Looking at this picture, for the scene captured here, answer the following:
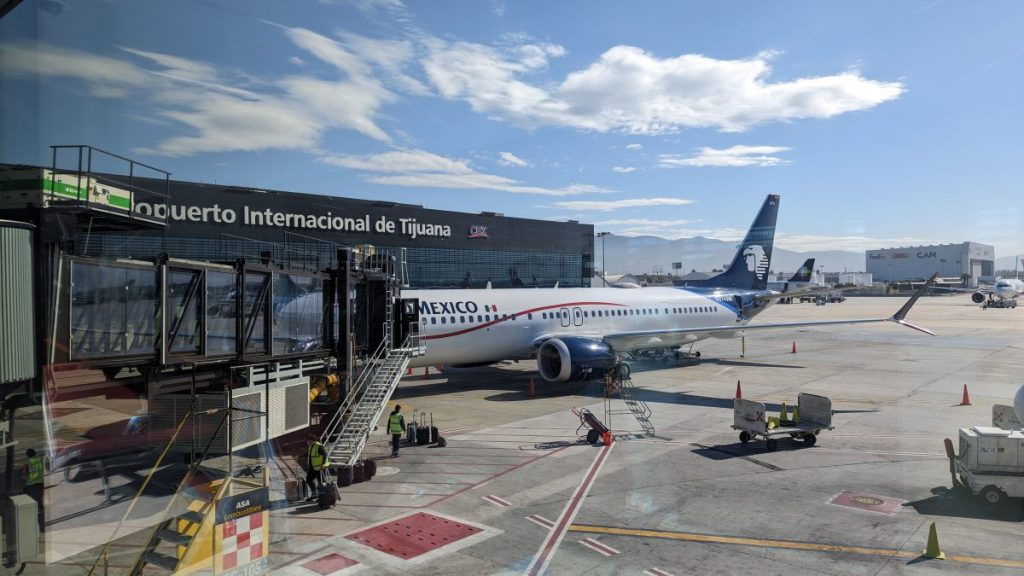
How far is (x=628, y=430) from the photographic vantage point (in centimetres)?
1898

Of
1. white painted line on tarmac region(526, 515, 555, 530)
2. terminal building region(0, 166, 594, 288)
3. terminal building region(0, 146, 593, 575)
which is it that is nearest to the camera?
terminal building region(0, 146, 593, 575)

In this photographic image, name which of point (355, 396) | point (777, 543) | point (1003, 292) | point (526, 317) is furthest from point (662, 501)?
point (1003, 292)

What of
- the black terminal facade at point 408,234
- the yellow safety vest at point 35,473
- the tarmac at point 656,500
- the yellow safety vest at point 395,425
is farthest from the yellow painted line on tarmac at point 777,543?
the yellow safety vest at point 35,473

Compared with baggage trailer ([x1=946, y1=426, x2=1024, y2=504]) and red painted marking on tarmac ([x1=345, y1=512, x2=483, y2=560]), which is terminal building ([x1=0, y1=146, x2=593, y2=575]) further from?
baggage trailer ([x1=946, y1=426, x2=1024, y2=504])

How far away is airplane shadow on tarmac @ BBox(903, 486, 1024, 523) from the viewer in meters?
11.7

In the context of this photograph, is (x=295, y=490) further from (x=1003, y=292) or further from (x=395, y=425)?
(x=1003, y=292)

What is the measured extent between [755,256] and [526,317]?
19973 millimetres

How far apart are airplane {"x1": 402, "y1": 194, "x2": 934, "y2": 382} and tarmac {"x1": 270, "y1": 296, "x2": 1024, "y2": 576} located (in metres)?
2.00

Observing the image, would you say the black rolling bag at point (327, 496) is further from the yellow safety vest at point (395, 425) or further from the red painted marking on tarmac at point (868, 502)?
the red painted marking on tarmac at point (868, 502)

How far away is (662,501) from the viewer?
1258 centimetres

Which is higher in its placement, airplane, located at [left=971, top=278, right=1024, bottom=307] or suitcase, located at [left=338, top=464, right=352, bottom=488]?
airplane, located at [left=971, top=278, right=1024, bottom=307]

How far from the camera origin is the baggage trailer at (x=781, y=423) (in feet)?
54.8

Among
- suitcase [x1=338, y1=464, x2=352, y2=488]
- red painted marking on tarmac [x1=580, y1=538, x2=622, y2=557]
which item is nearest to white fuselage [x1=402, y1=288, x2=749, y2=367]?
suitcase [x1=338, y1=464, x2=352, y2=488]

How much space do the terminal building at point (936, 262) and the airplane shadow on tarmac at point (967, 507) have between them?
39.4 ft
